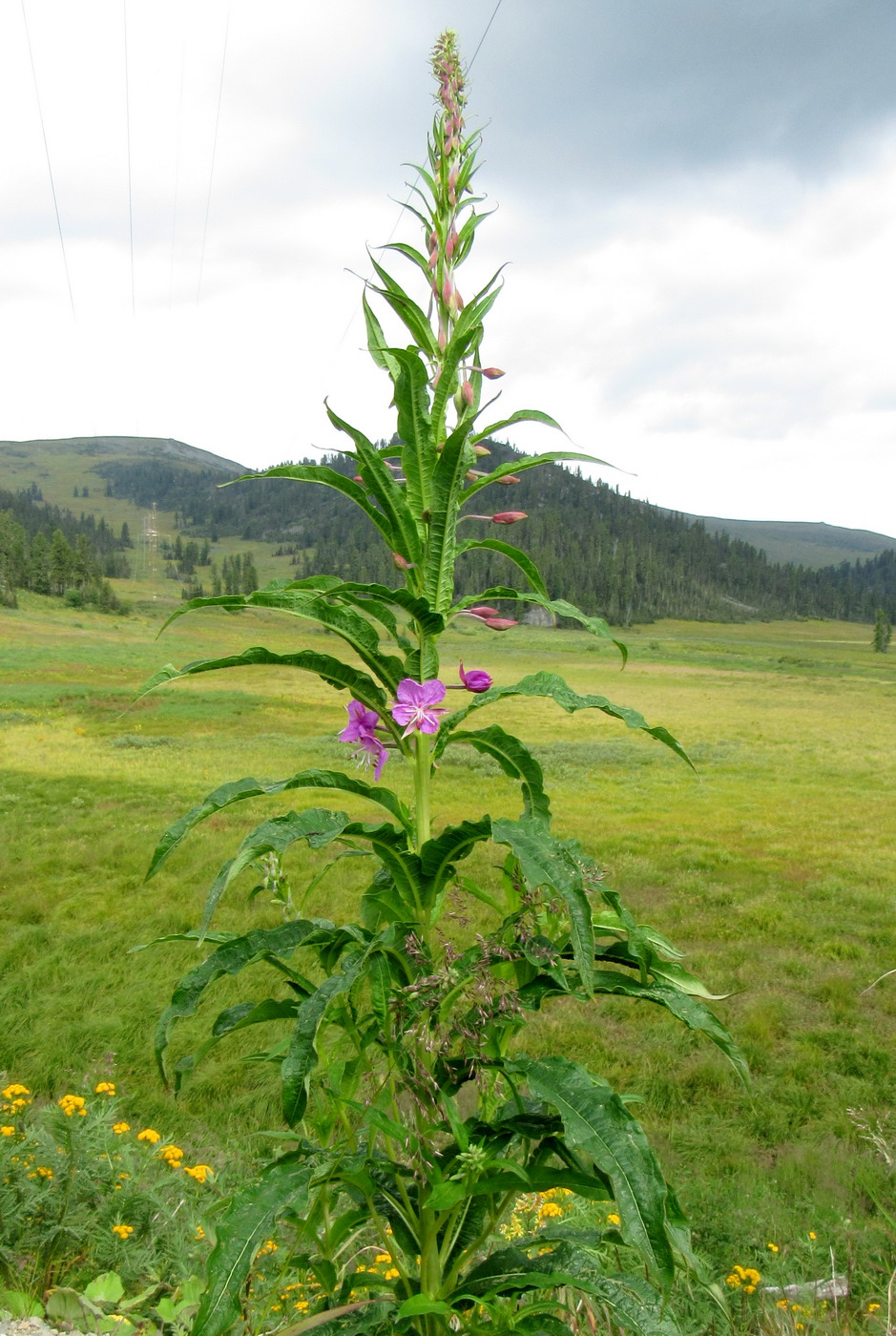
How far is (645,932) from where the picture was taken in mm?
2154

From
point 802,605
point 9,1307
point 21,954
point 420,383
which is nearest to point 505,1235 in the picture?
point 9,1307

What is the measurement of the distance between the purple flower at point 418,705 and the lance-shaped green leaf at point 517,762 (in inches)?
3.4

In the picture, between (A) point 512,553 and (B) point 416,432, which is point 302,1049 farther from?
(B) point 416,432

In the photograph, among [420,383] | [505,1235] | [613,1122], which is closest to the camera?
[613,1122]

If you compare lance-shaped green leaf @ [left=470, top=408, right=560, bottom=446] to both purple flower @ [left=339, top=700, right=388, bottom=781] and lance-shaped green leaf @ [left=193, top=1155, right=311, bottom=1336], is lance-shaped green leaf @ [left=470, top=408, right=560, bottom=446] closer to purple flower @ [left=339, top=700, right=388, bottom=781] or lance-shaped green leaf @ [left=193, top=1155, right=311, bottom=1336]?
purple flower @ [left=339, top=700, right=388, bottom=781]

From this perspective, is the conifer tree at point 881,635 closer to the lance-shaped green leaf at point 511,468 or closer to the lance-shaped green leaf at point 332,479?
the lance-shaped green leaf at point 511,468

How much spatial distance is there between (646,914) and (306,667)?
977 cm

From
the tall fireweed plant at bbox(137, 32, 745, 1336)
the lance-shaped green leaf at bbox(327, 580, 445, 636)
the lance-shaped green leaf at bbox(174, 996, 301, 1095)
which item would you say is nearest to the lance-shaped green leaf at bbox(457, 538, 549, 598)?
the tall fireweed plant at bbox(137, 32, 745, 1336)

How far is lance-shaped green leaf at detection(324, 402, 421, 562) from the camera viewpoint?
2.09 m

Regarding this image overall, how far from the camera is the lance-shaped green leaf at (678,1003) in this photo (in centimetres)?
189

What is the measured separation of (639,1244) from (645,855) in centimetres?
1279

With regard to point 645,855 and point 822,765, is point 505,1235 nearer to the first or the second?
point 645,855

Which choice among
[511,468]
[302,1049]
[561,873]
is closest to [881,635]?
[511,468]

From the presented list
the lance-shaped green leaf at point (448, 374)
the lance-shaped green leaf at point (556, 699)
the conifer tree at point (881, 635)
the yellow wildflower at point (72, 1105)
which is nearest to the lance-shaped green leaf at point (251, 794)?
the lance-shaped green leaf at point (556, 699)
